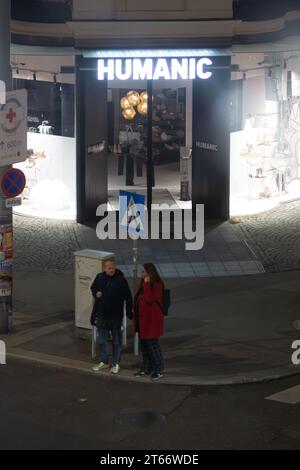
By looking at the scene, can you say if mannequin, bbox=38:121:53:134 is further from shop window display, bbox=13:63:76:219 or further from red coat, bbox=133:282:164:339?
red coat, bbox=133:282:164:339

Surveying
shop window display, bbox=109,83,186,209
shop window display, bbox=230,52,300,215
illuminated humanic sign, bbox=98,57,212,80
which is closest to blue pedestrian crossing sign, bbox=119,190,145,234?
illuminated humanic sign, bbox=98,57,212,80

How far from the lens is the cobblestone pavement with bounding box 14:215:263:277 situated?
19453 mm

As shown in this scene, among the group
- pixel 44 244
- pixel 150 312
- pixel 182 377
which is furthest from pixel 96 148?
pixel 182 377

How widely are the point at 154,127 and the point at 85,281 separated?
8800mm

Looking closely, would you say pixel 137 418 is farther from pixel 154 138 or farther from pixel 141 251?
pixel 154 138

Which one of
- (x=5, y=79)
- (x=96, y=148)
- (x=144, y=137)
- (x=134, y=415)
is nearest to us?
(x=134, y=415)

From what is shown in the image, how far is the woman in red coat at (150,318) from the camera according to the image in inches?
516

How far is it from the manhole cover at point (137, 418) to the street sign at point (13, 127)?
4.78 metres

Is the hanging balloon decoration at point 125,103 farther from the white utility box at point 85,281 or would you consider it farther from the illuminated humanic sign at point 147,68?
the white utility box at point 85,281

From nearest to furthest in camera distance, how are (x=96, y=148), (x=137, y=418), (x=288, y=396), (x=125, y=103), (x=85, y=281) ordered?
(x=137, y=418) < (x=288, y=396) < (x=85, y=281) < (x=96, y=148) < (x=125, y=103)

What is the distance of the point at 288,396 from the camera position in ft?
41.1

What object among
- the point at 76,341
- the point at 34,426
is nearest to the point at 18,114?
the point at 76,341

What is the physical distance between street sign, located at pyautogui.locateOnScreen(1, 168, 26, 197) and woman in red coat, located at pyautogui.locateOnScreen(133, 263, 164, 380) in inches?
115

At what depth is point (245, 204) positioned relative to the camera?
77.2 feet
